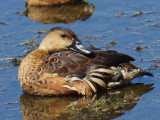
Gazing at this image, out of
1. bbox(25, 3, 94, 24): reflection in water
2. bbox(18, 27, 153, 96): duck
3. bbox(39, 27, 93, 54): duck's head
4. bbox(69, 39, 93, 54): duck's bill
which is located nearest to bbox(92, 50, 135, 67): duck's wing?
bbox(18, 27, 153, 96): duck

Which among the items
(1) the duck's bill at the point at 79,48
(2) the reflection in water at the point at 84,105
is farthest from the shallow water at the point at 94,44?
(1) the duck's bill at the point at 79,48

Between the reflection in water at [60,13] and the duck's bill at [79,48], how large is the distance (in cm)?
300

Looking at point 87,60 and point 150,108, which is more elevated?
point 87,60

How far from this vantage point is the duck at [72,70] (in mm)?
6922

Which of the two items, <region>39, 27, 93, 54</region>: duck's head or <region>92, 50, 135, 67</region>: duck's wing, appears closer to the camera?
<region>92, 50, 135, 67</region>: duck's wing

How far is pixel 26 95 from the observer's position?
720 centimetres

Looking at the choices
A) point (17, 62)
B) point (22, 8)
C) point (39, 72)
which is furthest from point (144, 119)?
point (22, 8)

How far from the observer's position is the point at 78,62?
23.0ft

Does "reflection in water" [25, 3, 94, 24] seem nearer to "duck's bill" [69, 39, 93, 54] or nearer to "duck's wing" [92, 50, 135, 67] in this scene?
"duck's bill" [69, 39, 93, 54]

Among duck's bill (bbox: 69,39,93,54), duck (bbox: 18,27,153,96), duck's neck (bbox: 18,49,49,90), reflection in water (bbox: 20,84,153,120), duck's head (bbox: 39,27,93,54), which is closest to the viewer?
reflection in water (bbox: 20,84,153,120)

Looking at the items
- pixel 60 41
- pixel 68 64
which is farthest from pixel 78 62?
pixel 60 41

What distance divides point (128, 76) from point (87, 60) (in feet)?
2.67

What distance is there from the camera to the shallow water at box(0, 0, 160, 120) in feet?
21.1

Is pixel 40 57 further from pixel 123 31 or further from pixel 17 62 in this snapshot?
pixel 123 31
